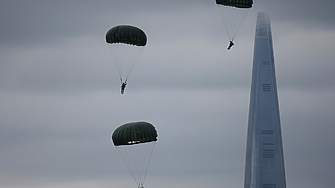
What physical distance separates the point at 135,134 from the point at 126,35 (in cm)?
1418

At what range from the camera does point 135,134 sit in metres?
93.1

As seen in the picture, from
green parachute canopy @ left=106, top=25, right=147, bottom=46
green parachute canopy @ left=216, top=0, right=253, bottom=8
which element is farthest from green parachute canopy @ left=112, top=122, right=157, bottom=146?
green parachute canopy @ left=216, top=0, right=253, bottom=8

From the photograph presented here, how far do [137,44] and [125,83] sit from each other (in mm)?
5957

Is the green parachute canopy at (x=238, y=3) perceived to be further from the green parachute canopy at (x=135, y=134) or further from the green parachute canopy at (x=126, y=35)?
the green parachute canopy at (x=135, y=134)

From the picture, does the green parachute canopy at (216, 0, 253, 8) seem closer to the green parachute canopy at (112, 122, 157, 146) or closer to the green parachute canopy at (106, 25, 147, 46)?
the green parachute canopy at (106, 25, 147, 46)

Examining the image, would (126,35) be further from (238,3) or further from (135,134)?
(238,3)

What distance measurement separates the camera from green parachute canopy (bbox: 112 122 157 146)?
306 ft

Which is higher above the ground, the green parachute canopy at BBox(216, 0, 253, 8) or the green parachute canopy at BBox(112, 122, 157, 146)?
the green parachute canopy at BBox(216, 0, 253, 8)

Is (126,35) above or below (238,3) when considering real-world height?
below

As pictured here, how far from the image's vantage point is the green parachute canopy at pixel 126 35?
321 feet

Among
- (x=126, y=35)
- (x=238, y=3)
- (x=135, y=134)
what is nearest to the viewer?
(x=135, y=134)

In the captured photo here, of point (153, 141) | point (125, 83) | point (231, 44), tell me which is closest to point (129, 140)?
point (153, 141)

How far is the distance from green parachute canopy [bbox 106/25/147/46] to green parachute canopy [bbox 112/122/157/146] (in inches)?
458

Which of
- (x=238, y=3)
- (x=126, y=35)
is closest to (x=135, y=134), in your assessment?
(x=126, y=35)
